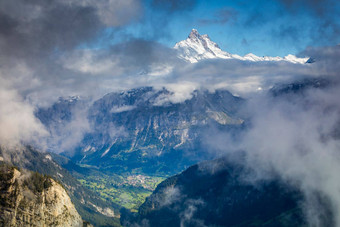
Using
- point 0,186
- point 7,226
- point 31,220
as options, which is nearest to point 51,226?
point 31,220

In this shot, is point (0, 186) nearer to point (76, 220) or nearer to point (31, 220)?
point (31, 220)

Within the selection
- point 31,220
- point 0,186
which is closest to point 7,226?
point 31,220

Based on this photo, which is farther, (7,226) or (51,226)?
(51,226)

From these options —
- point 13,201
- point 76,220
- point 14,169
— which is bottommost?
point 76,220

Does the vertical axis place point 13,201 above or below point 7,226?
above

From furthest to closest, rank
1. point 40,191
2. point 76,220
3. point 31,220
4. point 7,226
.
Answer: point 76,220 < point 40,191 < point 31,220 < point 7,226

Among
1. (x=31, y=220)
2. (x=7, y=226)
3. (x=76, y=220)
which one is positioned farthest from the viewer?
(x=76, y=220)
